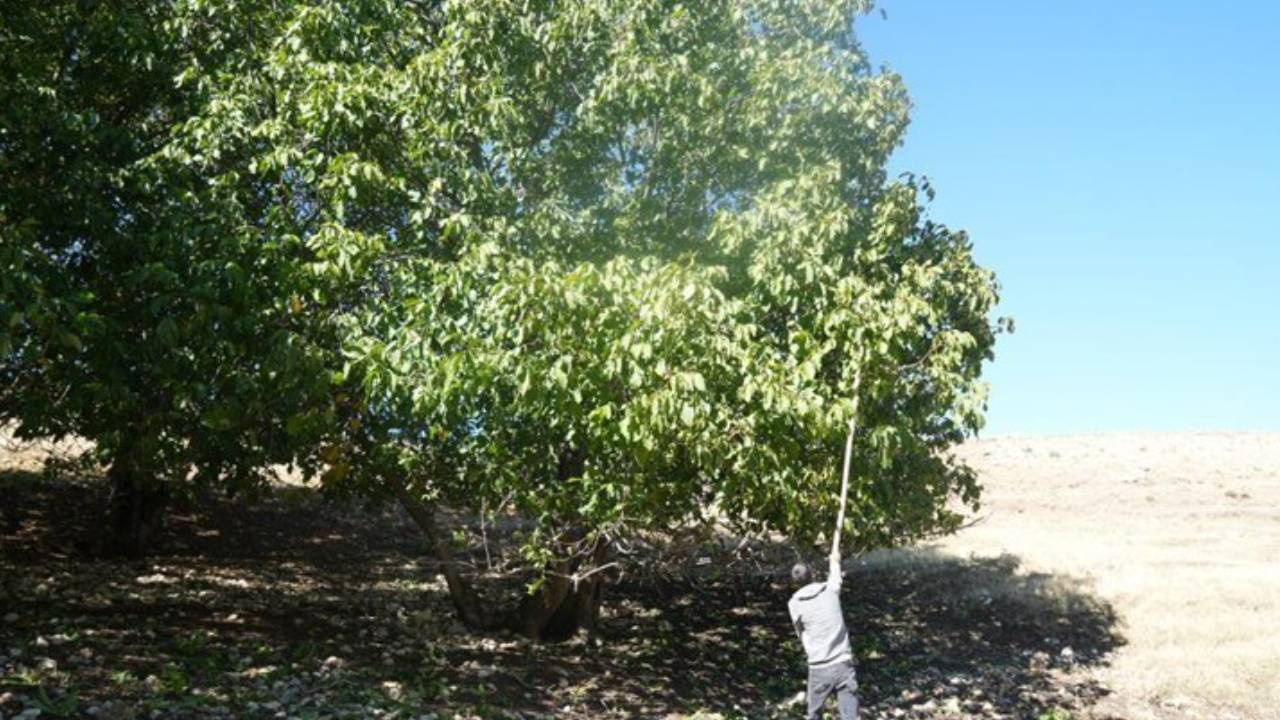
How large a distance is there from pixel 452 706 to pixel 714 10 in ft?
37.6

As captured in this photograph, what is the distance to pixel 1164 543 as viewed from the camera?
32062 mm

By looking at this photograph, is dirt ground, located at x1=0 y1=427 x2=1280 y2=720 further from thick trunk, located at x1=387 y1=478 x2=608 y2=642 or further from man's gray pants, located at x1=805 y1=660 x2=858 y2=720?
man's gray pants, located at x1=805 y1=660 x2=858 y2=720

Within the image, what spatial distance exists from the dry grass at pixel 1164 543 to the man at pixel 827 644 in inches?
314

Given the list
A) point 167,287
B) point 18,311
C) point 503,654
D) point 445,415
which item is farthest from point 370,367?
point 503,654

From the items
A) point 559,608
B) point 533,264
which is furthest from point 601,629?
point 533,264

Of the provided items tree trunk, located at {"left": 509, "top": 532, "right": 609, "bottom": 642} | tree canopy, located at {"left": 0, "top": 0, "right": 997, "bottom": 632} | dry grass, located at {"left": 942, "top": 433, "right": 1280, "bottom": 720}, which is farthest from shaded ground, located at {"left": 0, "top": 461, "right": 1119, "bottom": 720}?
tree canopy, located at {"left": 0, "top": 0, "right": 997, "bottom": 632}

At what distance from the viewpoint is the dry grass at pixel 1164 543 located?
1870cm

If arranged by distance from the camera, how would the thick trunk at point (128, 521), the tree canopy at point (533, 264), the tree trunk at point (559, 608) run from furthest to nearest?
the thick trunk at point (128, 521), the tree trunk at point (559, 608), the tree canopy at point (533, 264)

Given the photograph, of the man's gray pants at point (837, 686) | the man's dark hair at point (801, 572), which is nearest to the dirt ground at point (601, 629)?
the man's gray pants at point (837, 686)

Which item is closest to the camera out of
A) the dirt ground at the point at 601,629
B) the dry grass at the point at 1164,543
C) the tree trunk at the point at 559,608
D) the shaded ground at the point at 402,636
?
the shaded ground at the point at 402,636

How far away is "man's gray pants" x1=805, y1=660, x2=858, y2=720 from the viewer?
11984 millimetres

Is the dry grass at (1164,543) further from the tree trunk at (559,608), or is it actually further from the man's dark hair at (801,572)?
the tree trunk at (559,608)

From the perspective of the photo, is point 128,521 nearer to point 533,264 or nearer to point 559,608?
point 559,608

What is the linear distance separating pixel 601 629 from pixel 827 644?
9108mm
